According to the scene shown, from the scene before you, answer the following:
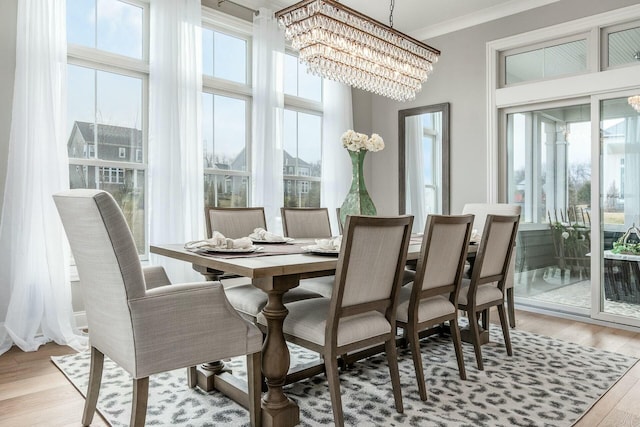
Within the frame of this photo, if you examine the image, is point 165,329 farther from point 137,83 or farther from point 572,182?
point 572,182

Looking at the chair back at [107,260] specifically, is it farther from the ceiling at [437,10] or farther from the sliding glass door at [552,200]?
the sliding glass door at [552,200]

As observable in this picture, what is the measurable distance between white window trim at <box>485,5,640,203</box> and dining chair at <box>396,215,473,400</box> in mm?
2422

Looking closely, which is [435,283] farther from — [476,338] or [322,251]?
[322,251]

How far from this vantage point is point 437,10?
4.72m

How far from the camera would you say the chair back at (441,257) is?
2301 mm

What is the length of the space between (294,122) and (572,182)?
2890mm

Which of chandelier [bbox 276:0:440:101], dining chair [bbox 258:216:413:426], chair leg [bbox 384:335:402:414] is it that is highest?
chandelier [bbox 276:0:440:101]

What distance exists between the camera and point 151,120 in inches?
147

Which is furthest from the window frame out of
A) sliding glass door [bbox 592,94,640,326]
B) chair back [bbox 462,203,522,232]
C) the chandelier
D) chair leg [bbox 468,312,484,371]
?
sliding glass door [bbox 592,94,640,326]

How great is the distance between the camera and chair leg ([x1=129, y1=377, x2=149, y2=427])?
163 centimetres

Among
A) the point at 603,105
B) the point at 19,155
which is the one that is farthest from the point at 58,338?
the point at 603,105

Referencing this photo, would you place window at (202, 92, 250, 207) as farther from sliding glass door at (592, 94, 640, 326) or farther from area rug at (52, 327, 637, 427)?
sliding glass door at (592, 94, 640, 326)

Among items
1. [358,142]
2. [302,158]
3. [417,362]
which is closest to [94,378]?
[417,362]

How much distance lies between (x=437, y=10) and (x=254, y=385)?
168 inches
